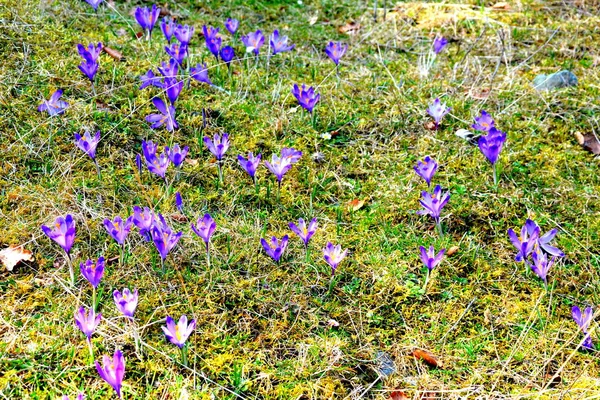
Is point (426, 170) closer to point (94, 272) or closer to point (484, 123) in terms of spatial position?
point (484, 123)

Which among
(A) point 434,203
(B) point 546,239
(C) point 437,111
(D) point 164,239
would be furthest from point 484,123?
(D) point 164,239

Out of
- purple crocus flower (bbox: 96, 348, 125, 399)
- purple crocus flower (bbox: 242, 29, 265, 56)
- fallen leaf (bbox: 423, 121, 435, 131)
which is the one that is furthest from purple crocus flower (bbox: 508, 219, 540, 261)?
purple crocus flower (bbox: 242, 29, 265, 56)

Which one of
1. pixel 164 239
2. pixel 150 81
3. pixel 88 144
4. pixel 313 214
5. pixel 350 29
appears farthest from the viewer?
pixel 350 29

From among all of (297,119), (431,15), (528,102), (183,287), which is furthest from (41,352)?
(431,15)

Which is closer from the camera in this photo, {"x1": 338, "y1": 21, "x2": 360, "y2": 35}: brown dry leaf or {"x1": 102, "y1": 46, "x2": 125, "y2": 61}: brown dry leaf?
{"x1": 102, "y1": 46, "x2": 125, "y2": 61}: brown dry leaf

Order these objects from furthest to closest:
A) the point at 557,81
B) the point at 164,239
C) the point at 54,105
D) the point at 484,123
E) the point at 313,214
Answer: the point at 557,81, the point at 484,123, the point at 54,105, the point at 313,214, the point at 164,239

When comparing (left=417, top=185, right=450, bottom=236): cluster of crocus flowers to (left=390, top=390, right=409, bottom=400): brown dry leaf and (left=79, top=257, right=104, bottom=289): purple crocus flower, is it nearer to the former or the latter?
(left=390, top=390, right=409, bottom=400): brown dry leaf

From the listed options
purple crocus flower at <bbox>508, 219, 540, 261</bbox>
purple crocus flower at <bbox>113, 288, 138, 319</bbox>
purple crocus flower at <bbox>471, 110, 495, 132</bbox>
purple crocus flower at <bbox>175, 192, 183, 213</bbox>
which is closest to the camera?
purple crocus flower at <bbox>113, 288, 138, 319</bbox>
